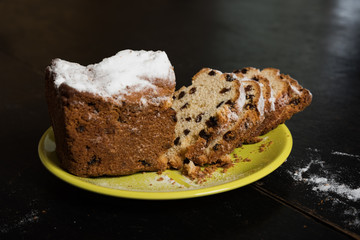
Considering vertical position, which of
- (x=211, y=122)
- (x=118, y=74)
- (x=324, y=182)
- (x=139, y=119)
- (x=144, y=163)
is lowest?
(x=324, y=182)

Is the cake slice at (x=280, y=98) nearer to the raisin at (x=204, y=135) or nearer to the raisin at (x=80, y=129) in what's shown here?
the raisin at (x=204, y=135)

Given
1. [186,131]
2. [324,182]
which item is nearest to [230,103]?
[186,131]

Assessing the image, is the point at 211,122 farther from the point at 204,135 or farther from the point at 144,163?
the point at 144,163

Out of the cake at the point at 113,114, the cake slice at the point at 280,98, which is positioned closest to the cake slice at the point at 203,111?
the cake at the point at 113,114

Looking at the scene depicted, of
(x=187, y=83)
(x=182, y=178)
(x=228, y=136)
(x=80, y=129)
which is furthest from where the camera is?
(x=187, y=83)

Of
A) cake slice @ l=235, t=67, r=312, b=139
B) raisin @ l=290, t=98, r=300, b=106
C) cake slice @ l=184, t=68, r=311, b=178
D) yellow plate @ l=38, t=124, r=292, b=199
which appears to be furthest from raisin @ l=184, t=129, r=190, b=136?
raisin @ l=290, t=98, r=300, b=106

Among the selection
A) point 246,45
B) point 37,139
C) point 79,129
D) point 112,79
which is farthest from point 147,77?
point 246,45
